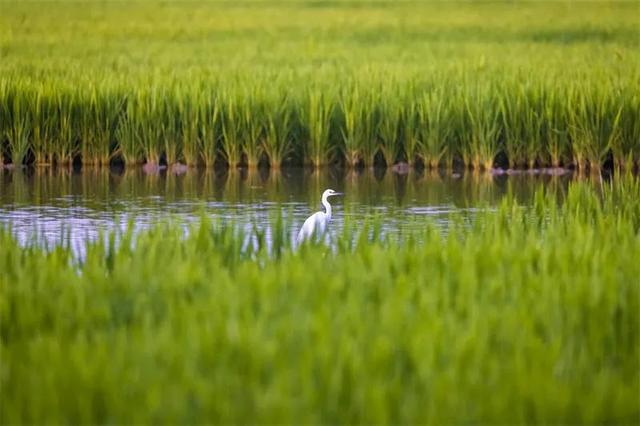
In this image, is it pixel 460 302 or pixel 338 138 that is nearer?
pixel 460 302

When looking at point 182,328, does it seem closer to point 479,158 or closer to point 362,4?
point 479,158

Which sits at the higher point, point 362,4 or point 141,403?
point 362,4

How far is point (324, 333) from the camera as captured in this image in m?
5.49

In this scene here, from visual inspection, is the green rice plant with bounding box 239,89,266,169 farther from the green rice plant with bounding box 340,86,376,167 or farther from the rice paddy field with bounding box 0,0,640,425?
the green rice plant with bounding box 340,86,376,167

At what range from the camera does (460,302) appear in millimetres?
6188

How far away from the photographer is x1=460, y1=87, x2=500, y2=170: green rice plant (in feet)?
51.8

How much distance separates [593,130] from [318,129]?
3140mm

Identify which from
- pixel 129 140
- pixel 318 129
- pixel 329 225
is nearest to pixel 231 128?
pixel 318 129

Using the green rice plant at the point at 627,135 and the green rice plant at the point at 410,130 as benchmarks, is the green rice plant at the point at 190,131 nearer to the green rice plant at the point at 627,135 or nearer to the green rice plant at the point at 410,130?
the green rice plant at the point at 410,130

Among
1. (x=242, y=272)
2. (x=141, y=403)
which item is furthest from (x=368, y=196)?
(x=141, y=403)

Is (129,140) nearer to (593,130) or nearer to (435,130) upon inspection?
(435,130)

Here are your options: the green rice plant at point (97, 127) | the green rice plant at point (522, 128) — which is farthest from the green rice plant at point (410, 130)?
the green rice plant at point (97, 127)

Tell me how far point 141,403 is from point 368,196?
30.2 feet

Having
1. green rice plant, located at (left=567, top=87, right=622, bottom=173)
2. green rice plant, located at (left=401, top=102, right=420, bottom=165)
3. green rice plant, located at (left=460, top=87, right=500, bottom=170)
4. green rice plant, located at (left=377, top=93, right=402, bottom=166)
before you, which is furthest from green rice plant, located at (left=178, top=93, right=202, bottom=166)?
green rice plant, located at (left=567, top=87, right=622, bottom=173)
